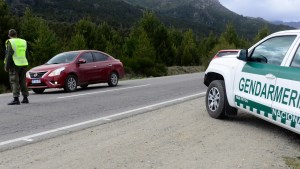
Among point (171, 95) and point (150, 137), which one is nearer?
point (150, 137)

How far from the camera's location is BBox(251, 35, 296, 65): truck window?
645 cm

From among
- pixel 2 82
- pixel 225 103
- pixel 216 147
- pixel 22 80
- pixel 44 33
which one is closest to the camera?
pixel 216 147

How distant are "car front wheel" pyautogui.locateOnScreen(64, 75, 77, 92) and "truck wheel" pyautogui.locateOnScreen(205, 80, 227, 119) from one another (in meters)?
7.40

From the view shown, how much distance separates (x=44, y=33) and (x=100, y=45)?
9.72 m

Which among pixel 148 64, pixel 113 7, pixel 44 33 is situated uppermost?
pixel 113 7

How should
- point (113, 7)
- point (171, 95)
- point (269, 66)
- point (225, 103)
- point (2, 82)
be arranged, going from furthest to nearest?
point (113, 7) < point (2, 82) < point (171, 95) < point (225, 103) < point (269, 66)

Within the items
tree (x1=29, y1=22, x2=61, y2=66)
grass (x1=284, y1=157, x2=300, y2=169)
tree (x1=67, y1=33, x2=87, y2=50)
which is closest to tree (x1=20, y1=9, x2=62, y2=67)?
tree (x1=29, y1=22, x2=61, y2=66)

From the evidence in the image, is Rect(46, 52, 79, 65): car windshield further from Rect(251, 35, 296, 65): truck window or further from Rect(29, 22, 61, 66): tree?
Rect(29, 22, 61, 66): tree

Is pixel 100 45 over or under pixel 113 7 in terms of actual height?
under

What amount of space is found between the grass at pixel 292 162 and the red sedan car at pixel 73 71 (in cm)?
1017

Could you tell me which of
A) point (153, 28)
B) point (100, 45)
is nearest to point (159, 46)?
point (153, 28)

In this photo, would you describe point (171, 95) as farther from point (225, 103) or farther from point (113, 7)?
point (113, 7)

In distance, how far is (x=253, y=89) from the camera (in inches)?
272

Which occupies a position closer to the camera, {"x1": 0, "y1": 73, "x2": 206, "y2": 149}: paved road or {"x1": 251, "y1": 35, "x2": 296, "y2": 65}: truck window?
{"x1": 251, "y1": 35, "x2": 296, "y2": 65}: truck window
